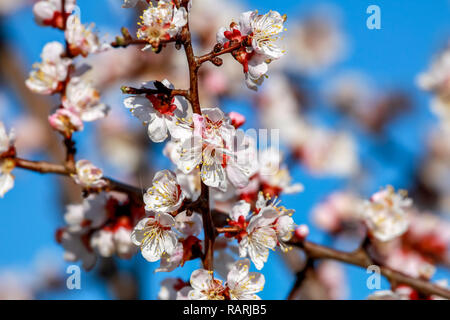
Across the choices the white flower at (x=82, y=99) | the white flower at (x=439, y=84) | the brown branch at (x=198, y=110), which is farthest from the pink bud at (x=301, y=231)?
the white flower at (x=439, y=84)

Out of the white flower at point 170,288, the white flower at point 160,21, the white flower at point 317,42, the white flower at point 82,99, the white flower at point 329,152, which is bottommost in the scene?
the white flower at point 170,288

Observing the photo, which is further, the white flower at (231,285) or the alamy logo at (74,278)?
the alamy logo at (74,278)

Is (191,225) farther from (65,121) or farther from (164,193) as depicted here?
(65,121)

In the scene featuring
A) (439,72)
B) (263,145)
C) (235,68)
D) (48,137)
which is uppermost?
(235,68)

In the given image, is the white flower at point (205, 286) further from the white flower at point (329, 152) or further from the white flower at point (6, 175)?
the white flower at point (329, 152)

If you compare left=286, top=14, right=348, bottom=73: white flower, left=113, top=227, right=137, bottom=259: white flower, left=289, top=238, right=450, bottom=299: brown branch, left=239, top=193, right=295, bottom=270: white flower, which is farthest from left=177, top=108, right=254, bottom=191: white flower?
left=286, top=14, right=348, bottom=73: white flower
